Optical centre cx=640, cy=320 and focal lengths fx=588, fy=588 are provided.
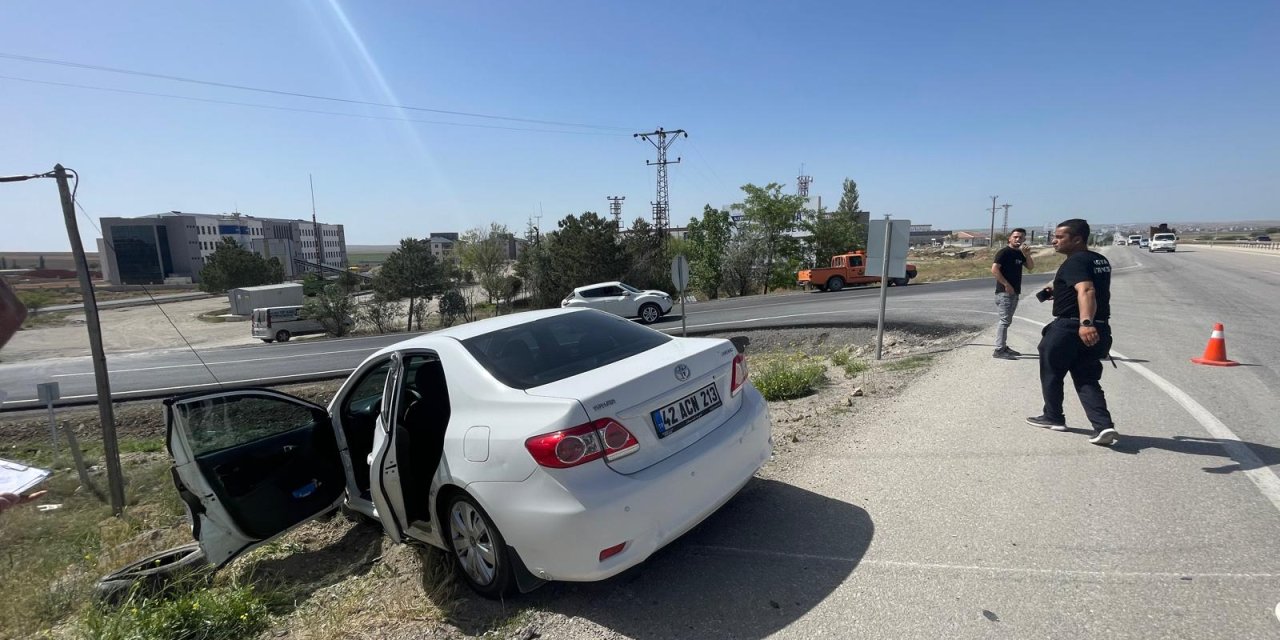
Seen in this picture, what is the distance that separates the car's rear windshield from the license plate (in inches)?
21.7

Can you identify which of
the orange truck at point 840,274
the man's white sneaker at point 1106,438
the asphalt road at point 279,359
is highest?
the man's white sneaker at point 1106,438

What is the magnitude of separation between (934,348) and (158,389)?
19.7 m

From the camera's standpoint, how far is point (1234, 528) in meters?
3.14

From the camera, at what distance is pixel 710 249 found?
5353cm

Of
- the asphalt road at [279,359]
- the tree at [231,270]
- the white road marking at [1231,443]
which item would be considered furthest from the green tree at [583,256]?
the tree at [231,270]

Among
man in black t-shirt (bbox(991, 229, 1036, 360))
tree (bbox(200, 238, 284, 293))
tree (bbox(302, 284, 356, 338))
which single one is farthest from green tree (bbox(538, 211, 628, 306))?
tree (bbox(200, 238, 284, 293))

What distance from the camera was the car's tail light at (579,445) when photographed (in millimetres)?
2729

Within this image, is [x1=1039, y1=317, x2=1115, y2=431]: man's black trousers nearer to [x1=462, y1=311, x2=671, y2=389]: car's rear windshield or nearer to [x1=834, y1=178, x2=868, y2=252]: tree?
[x1=462, y1=311, x2=671, y2=389]: car's rear windshield

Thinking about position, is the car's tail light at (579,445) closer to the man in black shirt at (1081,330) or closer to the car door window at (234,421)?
the car door window at (234,421)

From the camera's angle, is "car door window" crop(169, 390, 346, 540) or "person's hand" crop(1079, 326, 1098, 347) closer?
"car door window" crop(169, 390, 346, 540)

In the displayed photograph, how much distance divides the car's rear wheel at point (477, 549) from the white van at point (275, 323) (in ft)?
108

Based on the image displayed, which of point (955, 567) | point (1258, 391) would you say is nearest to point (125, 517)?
point (955, 567)

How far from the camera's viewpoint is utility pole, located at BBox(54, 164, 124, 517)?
6965 millimetres

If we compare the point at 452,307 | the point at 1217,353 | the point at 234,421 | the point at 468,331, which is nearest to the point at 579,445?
the point at 468,331
